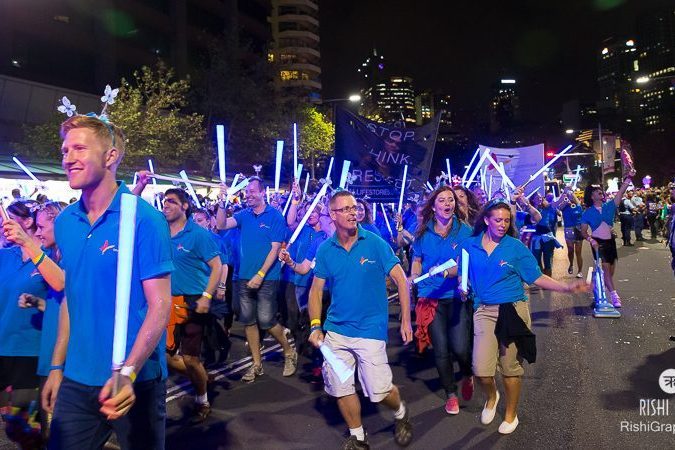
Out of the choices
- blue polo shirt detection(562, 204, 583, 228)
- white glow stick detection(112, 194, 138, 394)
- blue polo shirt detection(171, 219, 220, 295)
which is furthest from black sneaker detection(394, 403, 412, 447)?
Answer: blue polo shirt detection(562, 204, 583, 228)

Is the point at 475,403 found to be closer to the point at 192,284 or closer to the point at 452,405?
the point at 452,405

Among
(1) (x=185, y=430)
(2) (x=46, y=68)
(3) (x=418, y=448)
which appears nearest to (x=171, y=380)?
(1) (x=185, y=430)

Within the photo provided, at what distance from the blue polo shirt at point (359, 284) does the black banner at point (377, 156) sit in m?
4.38

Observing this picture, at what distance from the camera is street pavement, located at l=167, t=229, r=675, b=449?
4.68 m

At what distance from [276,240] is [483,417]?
2881 mm

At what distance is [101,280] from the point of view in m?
2.51

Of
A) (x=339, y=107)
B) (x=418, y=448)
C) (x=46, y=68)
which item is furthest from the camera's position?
(x=46, y=68)

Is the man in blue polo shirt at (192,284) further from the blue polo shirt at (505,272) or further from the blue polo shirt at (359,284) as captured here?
the blue polo shirt at (505,272)

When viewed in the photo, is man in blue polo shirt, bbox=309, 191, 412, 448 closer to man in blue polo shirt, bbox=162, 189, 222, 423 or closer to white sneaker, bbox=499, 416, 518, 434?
white sneaker, bbox=499, 416, 518, 434

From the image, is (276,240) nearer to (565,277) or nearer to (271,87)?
(565,277)

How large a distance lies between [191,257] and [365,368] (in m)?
2.07

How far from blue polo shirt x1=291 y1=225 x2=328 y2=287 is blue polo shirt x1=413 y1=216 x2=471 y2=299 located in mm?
1474

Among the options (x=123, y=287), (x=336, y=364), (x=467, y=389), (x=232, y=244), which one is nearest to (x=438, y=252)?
(x=467, y=389)

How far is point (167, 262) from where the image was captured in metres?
2.58
